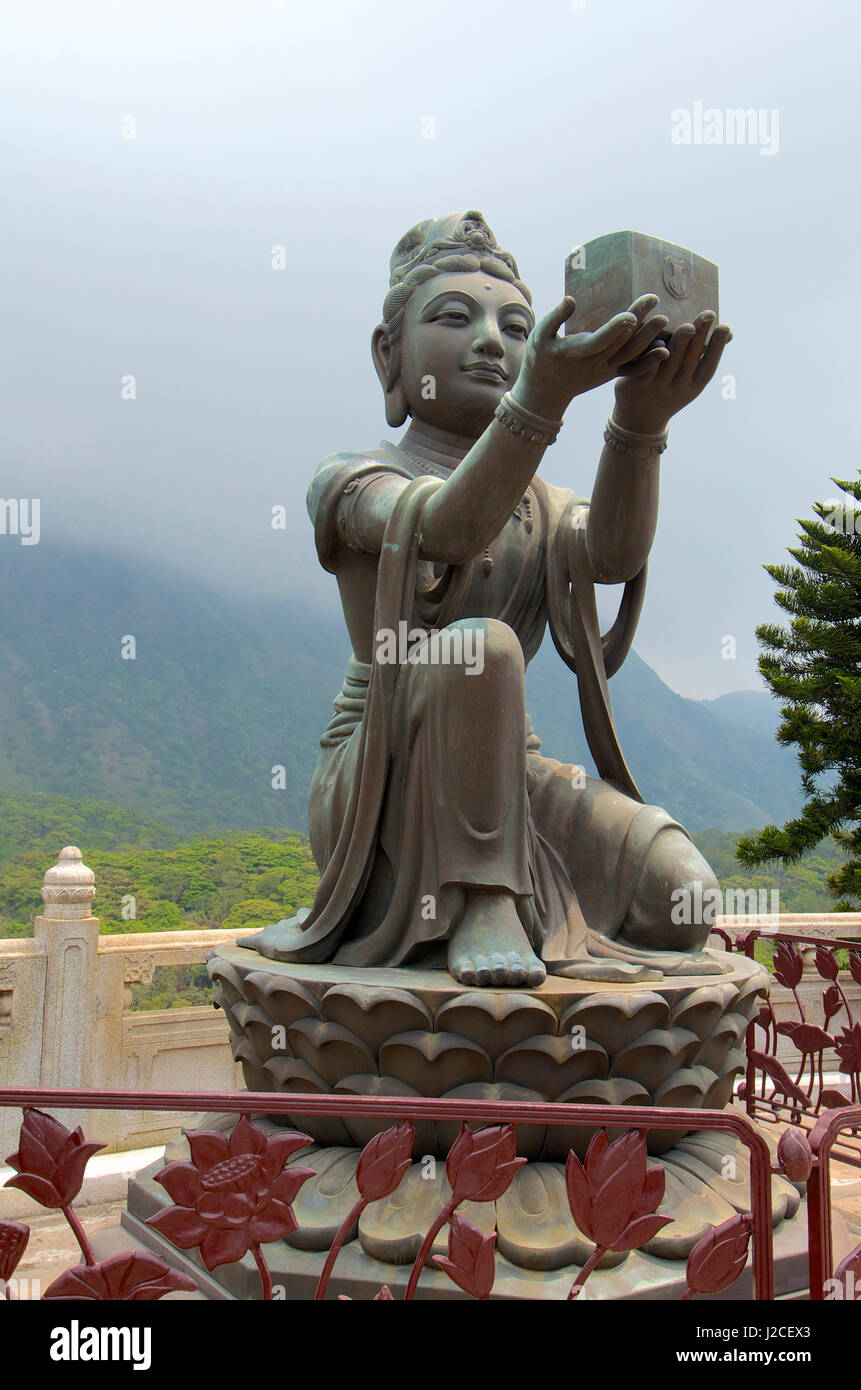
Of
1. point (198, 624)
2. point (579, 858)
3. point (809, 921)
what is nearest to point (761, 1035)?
point (809, 921)

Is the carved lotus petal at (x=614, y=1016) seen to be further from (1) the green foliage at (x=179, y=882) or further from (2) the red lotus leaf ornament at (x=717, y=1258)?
(1) the green foliage at (x=179, y=882)

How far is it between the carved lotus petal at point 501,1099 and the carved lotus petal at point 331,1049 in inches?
8.4

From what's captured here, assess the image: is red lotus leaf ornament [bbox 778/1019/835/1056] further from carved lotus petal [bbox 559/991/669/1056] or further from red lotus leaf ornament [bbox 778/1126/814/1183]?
red lotus leaf ornament [bbox 778/1126/814/1183]

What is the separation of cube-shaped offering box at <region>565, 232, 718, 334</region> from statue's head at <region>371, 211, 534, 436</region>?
0.59 m

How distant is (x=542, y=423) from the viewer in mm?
2500

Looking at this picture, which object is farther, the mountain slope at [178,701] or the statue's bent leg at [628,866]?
the mountain slope at [178,701]

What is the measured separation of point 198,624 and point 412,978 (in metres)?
34.8

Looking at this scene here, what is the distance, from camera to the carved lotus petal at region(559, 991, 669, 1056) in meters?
2.38

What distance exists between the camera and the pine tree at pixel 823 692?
973 cm

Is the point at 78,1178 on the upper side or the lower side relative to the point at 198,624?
lower

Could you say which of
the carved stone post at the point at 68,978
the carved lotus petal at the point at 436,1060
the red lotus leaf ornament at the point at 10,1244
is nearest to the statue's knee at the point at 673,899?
the carved lotus petal at the point at 436,1060

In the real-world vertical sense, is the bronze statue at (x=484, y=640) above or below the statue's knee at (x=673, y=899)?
above

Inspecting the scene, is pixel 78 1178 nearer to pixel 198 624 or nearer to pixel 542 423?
pixel 542 423

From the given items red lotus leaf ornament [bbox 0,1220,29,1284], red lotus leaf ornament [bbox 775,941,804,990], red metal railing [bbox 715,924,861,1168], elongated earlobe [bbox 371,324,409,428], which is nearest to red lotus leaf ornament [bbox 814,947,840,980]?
red metal railing [bbox 715,924,861,1168]
